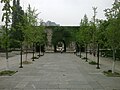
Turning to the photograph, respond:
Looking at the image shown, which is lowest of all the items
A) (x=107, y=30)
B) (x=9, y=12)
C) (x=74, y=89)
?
(x=74, y=89)

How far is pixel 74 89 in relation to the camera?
13.5 meters

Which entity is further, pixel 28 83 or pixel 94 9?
pixel 94 9

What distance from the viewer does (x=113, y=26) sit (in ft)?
65.1

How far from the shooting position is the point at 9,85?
14.7 m

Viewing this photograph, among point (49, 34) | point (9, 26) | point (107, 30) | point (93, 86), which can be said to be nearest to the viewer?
point (93, 86)

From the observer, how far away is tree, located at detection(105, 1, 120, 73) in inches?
779

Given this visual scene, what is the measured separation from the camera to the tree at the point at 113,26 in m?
19.8

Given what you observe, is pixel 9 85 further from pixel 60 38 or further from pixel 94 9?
pixel 60 38

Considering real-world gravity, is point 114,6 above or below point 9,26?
above

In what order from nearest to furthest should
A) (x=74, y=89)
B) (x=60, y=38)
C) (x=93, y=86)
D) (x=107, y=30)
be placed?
(x=74, y=89)
(x=93, y=86)
(x=107, y=30)
(x=60, y=38)

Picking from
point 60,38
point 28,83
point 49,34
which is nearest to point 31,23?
point 28,83

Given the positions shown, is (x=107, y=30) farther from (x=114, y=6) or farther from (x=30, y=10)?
(x=30, y=10)

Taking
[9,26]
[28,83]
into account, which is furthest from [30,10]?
[28,83]

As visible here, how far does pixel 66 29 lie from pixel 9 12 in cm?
4885
